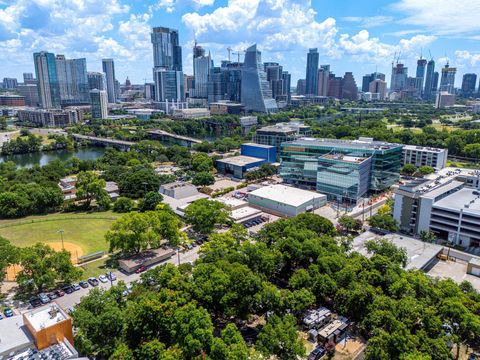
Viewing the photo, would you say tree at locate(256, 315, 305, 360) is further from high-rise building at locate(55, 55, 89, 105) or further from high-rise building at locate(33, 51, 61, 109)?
high-rise building at locate(55, 55, 89, 105)

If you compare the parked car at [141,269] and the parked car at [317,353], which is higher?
the parked car at [141,269]

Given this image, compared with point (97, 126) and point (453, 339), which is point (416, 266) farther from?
point (97, 126)

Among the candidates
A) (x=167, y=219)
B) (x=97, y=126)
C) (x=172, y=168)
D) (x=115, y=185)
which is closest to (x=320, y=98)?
(x=97, y=126)

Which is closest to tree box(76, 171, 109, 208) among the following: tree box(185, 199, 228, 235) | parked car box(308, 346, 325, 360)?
tree box(185, 199, 228, 235)

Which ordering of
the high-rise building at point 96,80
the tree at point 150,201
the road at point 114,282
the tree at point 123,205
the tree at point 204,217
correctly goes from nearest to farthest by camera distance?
the road at point 114,282
the tree at point 204,217
the tree at point 150,201
the tree at point 123,205
the high-rise building at point 96,80

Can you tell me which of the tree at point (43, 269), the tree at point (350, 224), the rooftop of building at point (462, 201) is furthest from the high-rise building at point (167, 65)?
the tree at point (43, 269)

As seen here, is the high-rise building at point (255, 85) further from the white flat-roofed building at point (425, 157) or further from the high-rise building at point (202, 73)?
the white flat-roofed building at point (425, 157)

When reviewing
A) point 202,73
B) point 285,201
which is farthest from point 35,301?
point 202,73
